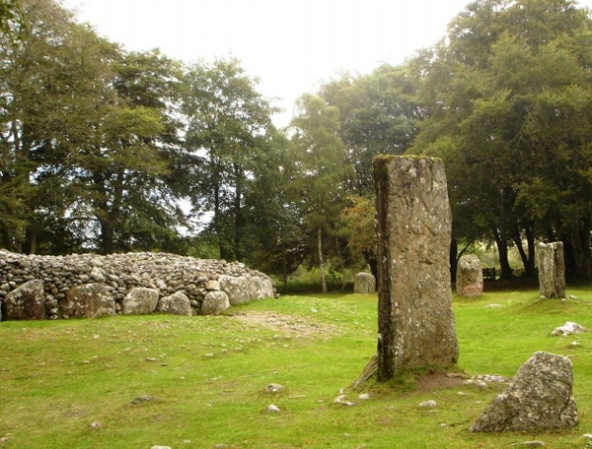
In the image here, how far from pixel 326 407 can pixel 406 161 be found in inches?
161

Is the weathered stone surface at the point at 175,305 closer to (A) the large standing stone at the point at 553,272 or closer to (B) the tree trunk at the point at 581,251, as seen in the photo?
(A) the large standing stone at the point at 553,272

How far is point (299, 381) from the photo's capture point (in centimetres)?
1142

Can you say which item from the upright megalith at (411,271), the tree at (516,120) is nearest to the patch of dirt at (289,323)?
the upright megalith at (411,271)

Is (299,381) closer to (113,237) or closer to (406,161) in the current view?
(406,161)

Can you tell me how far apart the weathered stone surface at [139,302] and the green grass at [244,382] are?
1.01 m

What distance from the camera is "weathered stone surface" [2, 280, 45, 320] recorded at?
2108cm

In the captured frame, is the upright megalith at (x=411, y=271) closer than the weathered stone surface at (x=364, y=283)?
Yes

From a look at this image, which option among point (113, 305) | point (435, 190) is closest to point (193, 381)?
point (435, 190)

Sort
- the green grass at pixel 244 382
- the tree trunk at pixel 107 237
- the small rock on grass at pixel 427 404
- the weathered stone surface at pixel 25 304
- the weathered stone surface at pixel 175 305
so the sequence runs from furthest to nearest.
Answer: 1. the tree trunk at pixel 107 237
2. the weathered stone surface at pixel 175 305
3. the weathered stone surface at pixel 25 304
4. the small rock on grass at pixel 427 404
5. the green grass at pixel 244 382

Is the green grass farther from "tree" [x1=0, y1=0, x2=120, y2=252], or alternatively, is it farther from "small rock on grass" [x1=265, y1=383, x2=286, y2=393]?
"tree" [x1=0, y1=0, x2=120, y2=252]

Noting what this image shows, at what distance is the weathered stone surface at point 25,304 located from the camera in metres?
21.1

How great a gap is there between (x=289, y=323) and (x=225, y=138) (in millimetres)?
25341

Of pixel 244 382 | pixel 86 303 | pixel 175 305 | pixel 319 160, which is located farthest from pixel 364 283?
pixel 244 382

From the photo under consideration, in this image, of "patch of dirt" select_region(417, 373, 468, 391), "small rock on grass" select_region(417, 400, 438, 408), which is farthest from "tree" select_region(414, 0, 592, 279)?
"small rock on grass" select_region(417, 400, 438, 408)
